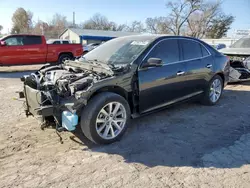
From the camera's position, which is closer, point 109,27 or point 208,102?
point 208,102

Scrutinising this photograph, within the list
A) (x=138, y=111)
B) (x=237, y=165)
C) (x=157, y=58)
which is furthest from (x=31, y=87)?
(x=237, y=165)

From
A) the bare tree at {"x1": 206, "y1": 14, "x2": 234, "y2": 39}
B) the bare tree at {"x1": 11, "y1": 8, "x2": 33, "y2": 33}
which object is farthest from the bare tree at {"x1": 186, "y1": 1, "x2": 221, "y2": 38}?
the bare tree at {"x1": 11, "y1": 8, "x2": 33, "y2": 33}

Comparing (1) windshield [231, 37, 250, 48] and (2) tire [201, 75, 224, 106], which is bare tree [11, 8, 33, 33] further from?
(2) tire [201, 75, 224, 106]

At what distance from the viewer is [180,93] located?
15.8 ft

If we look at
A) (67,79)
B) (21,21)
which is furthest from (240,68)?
(21,21)

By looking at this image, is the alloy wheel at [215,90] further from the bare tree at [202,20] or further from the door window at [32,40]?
the bare tree at [202,20]

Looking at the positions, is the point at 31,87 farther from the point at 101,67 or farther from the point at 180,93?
the point at 180,93

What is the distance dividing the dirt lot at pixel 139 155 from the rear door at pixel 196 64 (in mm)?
759

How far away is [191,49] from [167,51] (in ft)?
2.77

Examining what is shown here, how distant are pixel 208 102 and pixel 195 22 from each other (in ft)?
174

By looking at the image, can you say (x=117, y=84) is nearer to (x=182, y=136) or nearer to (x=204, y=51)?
(x=182, y=136)

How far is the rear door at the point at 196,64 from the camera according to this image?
4.93m

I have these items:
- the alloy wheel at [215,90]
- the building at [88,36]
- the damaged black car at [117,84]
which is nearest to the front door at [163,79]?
the damaged black car at [117,84]

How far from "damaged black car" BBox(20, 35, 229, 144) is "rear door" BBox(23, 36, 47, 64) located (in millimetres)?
8652
